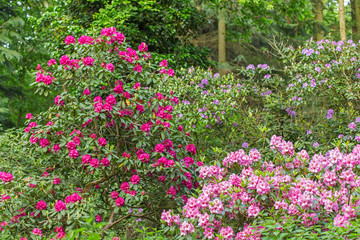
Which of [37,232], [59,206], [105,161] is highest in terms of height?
[105,161]

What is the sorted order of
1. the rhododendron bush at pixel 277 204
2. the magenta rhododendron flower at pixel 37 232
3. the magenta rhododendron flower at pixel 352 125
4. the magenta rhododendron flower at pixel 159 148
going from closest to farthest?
1. the rhododendron bush at pixel 277 204
2. the magenta rhododendron flower at pixel 37 232
3. the magenta rhododendron flower at pixel 159 148
4. the magenta rhododendron flower at pixel 352 125

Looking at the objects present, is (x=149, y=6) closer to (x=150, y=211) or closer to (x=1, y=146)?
(x=1, y=146)

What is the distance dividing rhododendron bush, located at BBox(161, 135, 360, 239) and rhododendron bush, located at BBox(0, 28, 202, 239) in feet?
2.92

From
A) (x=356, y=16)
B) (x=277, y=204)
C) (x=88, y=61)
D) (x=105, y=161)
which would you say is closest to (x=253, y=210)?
(x=277, y=204)

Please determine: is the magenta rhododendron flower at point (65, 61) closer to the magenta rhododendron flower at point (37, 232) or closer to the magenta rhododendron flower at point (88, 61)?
the magenta rhododendron flower at point (88, 61)

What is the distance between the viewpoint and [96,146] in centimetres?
441

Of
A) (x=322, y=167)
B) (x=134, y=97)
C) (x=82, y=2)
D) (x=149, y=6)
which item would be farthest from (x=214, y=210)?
(x=82, y=2)

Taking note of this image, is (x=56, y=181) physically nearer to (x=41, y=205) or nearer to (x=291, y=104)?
(x=41, y=205)

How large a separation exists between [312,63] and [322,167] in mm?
3540

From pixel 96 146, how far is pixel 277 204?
2040 millimetres

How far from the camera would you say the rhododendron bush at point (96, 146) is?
417cm

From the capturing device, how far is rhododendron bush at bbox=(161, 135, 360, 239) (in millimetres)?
3146

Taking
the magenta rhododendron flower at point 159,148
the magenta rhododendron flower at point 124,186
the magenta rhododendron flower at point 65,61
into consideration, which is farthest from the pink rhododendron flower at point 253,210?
the magenta rhododendron flower at point 65,61

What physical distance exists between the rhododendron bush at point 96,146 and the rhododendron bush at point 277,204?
0.89m
